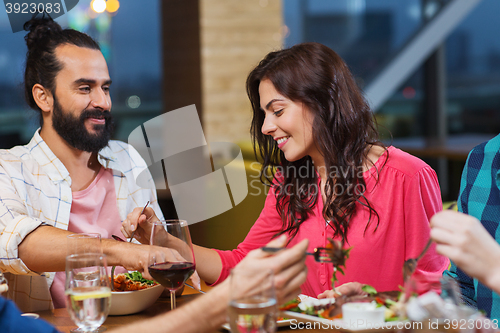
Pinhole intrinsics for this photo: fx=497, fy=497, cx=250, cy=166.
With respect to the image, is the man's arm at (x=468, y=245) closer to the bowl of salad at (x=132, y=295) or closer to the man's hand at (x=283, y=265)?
the man's hand at (x=283, y=265)

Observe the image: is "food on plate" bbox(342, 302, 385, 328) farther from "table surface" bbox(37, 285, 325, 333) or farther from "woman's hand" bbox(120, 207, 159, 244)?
"woman's hand" bbox(120, 207, 159, 244)

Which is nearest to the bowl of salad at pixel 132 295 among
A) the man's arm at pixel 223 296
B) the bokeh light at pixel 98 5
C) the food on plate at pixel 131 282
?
the food on plate at pixel 131 282

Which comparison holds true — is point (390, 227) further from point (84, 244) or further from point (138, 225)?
point (84, 244)

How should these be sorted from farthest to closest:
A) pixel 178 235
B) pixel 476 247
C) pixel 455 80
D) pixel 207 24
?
pixel 455 80 → pixel 207 24 → pixel 178 235 → pixel 476 247

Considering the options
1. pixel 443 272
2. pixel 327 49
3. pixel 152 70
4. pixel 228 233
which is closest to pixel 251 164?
pixel 228 233

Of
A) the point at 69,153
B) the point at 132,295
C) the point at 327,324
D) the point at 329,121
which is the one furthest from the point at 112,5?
the point at 327,324

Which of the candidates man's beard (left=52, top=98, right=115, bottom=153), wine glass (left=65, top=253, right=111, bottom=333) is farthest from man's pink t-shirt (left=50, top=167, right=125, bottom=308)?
wine glass (left=65, top=253, right=111, bottom=333)

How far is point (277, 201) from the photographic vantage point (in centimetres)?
178

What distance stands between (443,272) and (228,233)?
47.3 inches

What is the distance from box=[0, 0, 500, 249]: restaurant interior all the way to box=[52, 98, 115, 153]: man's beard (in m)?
0.90

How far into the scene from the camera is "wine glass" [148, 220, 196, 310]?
1023 millimetres

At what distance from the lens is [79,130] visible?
188cm

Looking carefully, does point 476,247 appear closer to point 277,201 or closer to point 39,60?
point 277,201

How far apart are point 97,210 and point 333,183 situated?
34.8 inches
